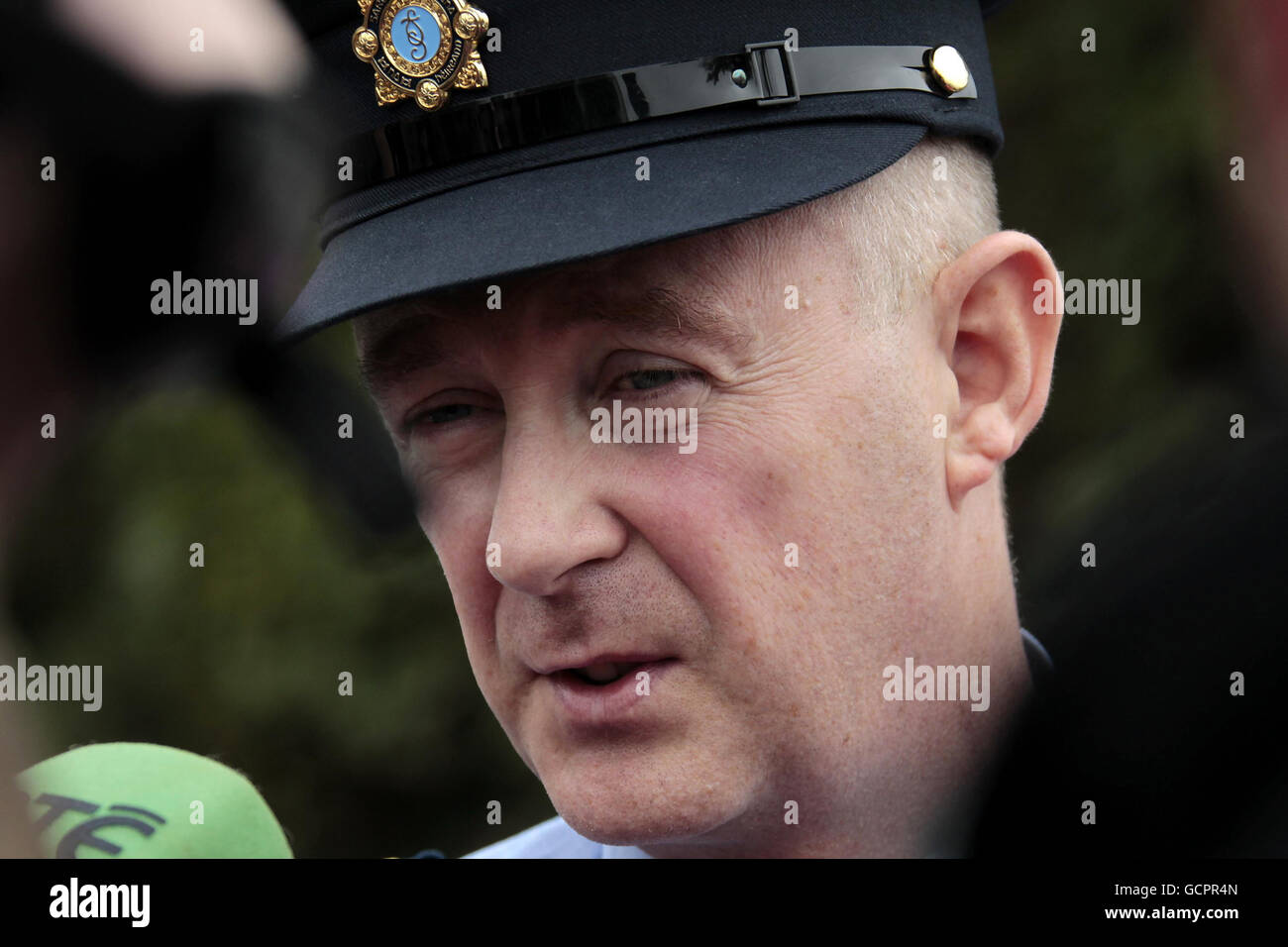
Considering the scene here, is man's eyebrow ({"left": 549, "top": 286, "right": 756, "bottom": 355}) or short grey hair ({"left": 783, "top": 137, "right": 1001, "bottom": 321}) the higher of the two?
short grey hair ({"left": 783, "top": 137, "right": 1001, "bottom": 321})

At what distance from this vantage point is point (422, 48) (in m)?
1.91

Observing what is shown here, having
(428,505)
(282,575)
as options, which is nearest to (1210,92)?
(428,505)

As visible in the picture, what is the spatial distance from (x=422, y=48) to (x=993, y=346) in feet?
2.68

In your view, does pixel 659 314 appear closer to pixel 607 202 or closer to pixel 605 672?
pixel 607 202

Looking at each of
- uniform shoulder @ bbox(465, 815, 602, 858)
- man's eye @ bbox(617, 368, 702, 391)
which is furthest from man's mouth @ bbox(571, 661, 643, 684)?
uniform shoulder @ bbox(465, 815, 602, 858)

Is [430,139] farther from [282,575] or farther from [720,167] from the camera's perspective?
[282,575]

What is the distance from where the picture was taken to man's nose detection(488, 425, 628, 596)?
177cm

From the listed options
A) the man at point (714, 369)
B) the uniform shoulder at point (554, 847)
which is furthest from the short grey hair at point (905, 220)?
the uniform shoulder at point (554, 847)

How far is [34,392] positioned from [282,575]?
294cm

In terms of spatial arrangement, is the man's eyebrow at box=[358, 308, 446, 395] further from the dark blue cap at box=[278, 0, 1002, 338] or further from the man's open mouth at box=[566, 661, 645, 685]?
the man's open mouth at box=[566, 661, 645, 685]

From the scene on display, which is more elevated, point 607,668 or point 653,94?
point 653,94

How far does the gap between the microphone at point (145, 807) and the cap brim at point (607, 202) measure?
0.56 meters

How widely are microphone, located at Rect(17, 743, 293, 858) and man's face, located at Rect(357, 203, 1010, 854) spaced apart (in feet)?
1.28

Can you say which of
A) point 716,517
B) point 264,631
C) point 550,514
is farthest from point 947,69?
point 264,631
